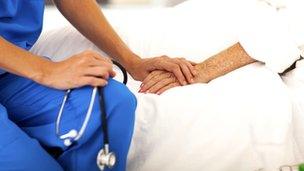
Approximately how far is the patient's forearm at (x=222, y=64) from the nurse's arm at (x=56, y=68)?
0.37 m

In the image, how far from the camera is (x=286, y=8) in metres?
1.44

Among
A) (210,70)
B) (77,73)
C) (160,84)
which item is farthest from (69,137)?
(210,70)

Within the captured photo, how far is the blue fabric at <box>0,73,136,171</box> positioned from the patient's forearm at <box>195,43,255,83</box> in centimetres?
32

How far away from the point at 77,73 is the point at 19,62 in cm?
13

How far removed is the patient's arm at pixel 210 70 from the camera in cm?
123

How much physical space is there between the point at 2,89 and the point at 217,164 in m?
0.60

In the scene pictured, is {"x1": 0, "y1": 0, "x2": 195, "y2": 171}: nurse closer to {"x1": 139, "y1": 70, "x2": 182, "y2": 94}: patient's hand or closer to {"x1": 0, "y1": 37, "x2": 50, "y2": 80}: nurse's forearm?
{"x1": 0, "y1": 37, "x2": 50, "y2": 80}: nurse's forearm

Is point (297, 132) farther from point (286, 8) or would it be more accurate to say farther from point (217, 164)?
point (286, 8)

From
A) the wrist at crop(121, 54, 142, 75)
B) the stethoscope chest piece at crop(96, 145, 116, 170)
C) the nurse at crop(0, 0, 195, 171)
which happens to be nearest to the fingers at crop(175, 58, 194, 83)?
the wrist at crop(121, 54, 142, 75)

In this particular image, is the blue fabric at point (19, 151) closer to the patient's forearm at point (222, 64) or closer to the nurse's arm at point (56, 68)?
the nurse's arm at point (56, 68)

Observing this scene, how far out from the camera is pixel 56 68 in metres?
0.96

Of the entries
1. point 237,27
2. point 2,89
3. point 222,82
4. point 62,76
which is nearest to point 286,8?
point 237,27

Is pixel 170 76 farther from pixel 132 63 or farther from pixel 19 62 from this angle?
pixel 19 62

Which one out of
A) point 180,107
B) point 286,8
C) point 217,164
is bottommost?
point 217,164
